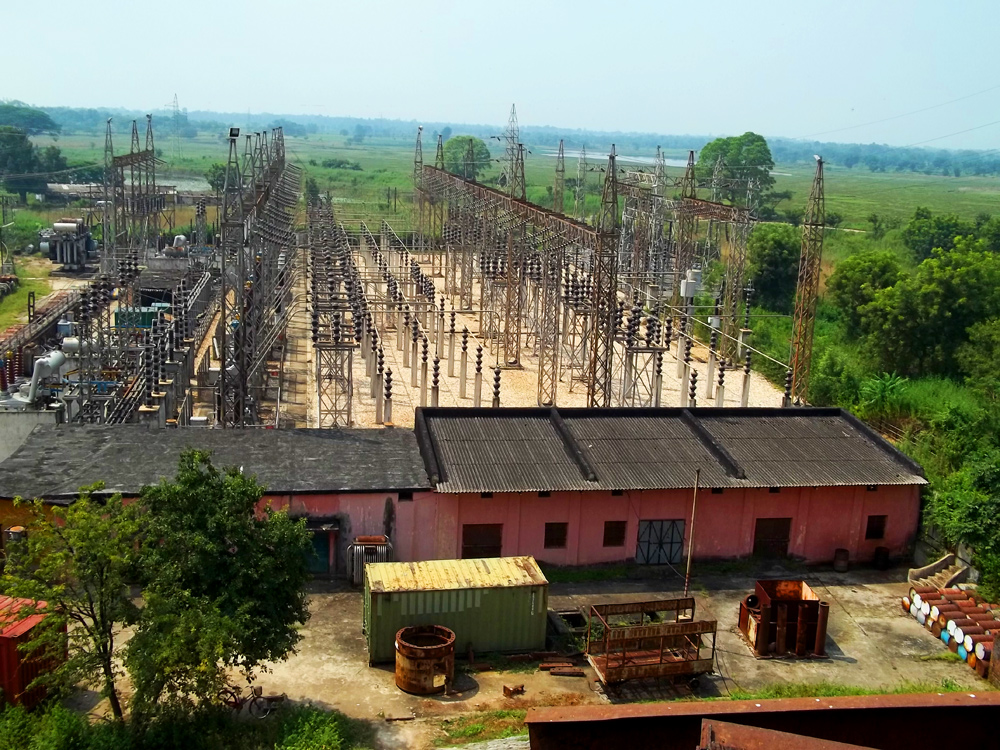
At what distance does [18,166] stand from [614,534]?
263 ft

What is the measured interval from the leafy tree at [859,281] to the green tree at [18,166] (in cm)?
6433

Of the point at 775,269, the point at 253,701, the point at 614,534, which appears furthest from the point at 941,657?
the point at 775,269

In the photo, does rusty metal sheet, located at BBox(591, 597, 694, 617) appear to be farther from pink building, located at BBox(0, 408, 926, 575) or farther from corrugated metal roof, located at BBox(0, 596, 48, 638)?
corrugated metal roof, located at BBox(0, 596, 48, 638)

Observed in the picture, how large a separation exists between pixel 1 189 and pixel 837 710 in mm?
81770

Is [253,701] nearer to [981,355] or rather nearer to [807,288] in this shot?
[807,288]

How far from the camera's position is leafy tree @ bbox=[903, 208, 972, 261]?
55.3 m

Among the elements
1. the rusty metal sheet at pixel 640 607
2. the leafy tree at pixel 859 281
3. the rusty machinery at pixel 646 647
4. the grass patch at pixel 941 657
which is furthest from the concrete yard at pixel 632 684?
the leafy tree at pixel 859 281

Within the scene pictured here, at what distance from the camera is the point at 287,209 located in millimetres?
43938

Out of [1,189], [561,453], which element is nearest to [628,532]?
[561,453]

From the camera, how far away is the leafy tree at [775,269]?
145 feet

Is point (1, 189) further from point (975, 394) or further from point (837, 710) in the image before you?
point (837, 710)

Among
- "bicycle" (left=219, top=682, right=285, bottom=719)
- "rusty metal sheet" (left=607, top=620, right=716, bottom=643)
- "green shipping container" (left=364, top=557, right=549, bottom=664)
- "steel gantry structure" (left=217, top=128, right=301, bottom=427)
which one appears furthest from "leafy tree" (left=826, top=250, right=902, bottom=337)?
"bicycle" (left=219, top=682, right=285, bottom=719)

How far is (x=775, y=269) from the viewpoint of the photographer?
44562 mm

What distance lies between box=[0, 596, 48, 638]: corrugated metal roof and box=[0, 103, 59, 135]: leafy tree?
131 metres
